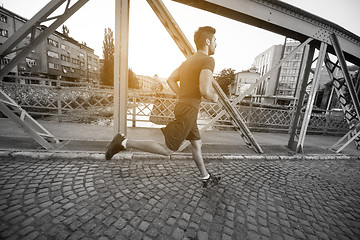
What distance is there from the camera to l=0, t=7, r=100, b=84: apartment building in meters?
29.4

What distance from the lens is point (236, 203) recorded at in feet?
8.38

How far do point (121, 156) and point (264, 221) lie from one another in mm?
3017

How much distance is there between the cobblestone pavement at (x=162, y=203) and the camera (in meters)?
1.87

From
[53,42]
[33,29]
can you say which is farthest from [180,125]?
[53,42]

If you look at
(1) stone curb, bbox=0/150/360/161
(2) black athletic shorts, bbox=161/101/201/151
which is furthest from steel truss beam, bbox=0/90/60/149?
(2) black athletic shorts, bbox=161/101/201/151

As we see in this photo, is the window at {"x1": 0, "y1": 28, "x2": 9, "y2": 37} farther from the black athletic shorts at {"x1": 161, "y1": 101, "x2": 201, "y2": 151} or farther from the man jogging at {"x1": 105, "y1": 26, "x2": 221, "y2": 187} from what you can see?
the black athletic shorts at {"x1": 161, "y1": 101, "x2": 201, "y2": 151}

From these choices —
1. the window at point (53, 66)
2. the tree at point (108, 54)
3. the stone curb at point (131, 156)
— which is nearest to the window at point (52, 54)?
the window at point (53, 66)

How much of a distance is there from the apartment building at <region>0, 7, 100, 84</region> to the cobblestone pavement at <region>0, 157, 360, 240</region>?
32092 mm

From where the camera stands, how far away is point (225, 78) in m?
54.2

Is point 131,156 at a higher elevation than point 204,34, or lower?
lower

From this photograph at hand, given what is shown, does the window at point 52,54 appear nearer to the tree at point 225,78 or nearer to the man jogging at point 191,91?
the tree at point 225,78

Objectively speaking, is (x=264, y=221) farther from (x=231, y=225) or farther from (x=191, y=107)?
(x=191, y=107)

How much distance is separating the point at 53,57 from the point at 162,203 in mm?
53588

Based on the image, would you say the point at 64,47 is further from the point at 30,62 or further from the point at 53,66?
the point at 30,62
